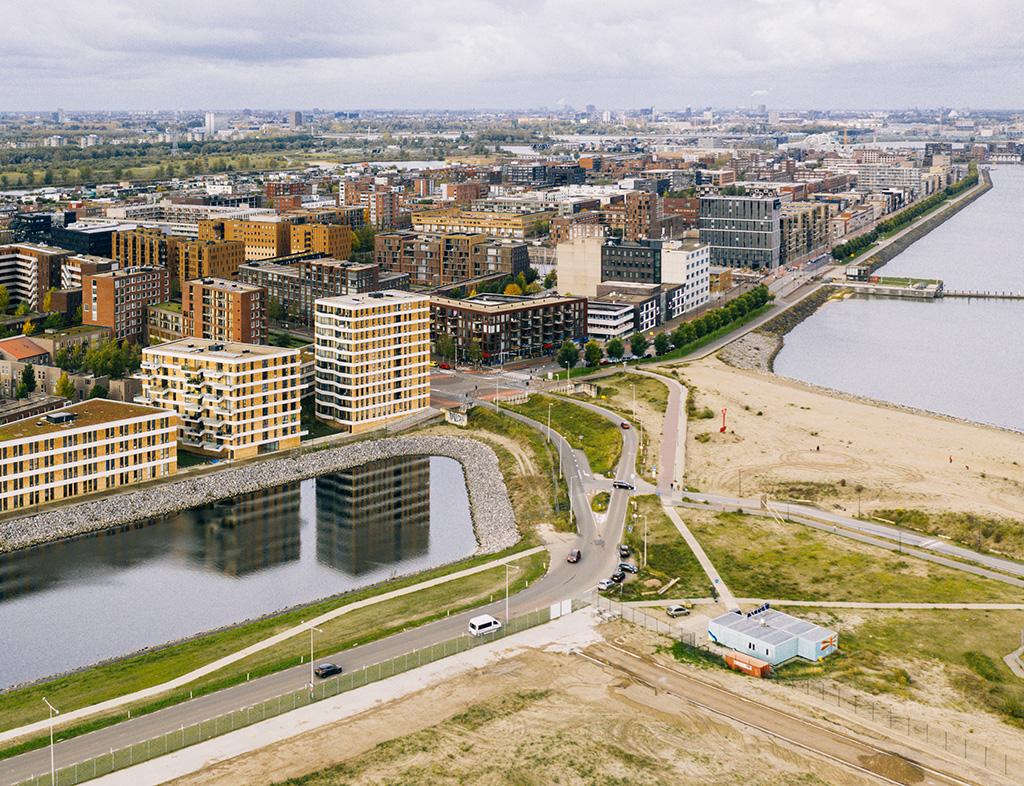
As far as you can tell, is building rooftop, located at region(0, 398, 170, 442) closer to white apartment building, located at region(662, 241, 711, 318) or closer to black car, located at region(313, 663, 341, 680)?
black car, located at region(313, 663, 341, 680)

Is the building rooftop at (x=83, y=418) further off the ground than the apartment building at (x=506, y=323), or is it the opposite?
the apartment building at (x=506, y=323)

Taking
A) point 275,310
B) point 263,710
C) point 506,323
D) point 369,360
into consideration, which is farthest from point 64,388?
point 263,710

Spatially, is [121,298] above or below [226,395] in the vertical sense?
above

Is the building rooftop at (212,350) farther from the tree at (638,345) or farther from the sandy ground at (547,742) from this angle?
the sandy ground at (547,742)

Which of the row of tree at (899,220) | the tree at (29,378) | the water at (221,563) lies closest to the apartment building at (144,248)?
the tree at (29,378)

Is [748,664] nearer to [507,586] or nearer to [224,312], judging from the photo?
[507,586]

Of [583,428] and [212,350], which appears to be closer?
[212,350]
